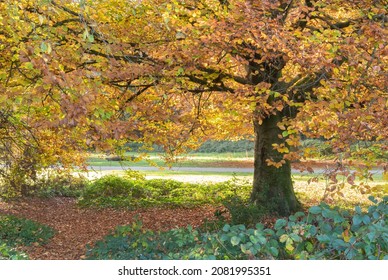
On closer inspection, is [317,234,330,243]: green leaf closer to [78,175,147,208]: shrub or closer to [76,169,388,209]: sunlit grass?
[76,169,388,209]: sunlit grass

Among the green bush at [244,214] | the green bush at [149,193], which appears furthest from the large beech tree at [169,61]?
the green bush at [149,193]

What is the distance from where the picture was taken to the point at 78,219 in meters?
12.7

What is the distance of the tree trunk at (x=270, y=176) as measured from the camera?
10.9m

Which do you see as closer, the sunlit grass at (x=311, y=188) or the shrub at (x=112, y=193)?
the sunlit grass at (x=311, y=188)

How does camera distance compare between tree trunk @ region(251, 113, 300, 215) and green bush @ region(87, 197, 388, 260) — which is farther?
tree trunk @ region(251, 113, 300, 215)

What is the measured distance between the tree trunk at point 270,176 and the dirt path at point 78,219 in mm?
1657

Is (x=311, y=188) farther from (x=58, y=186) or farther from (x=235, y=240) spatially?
(x=235, y=240)

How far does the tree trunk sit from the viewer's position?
10945 millimetres

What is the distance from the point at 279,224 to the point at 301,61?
2916mm

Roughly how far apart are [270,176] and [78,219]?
17.2 feet

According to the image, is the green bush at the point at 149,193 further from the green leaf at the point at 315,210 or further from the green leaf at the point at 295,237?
the green leaf at the point at 295,237


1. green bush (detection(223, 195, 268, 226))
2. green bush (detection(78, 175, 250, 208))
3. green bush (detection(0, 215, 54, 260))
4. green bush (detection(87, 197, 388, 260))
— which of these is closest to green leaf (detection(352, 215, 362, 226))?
green bush (detection(87, 197, 388, 260))

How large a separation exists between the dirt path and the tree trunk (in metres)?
1.66

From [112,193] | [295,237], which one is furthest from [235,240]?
[112,193]
